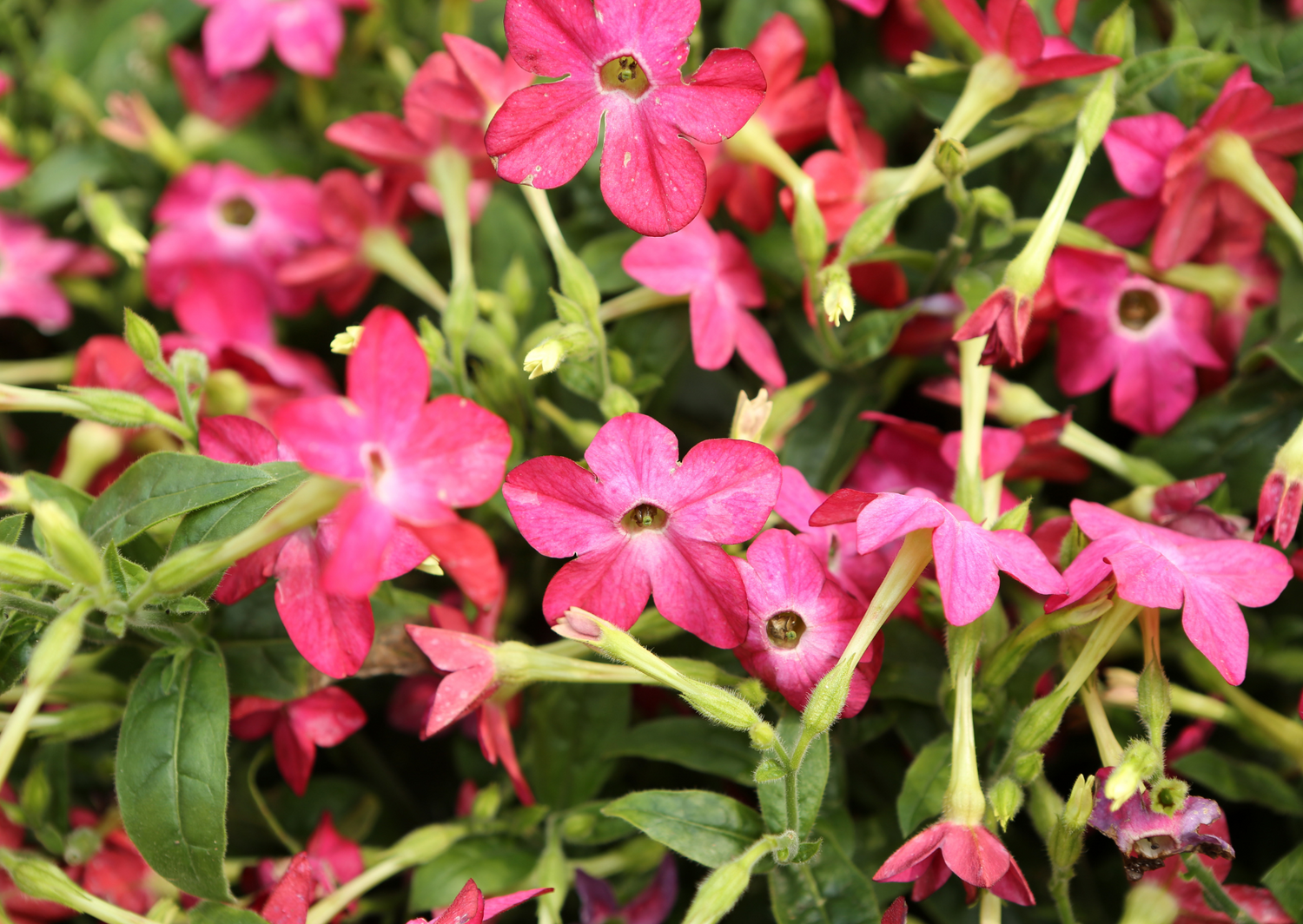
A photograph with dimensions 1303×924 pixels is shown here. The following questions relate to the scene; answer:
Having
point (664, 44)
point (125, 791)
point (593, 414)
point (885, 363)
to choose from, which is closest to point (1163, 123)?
point (885, 363)

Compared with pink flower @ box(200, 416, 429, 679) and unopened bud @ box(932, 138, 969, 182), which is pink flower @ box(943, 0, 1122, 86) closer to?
unopened bud @ box(932, 138, 969, 182)

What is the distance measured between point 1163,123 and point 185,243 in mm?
1023

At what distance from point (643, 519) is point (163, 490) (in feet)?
1.15

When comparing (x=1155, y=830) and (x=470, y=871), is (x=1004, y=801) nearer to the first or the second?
(x=1155, y=830)

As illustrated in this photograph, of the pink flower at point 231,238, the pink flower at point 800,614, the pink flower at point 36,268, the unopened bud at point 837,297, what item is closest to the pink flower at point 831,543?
the pink flower at point 800,614

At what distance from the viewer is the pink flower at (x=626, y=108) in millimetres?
716

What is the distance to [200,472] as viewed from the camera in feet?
2.39

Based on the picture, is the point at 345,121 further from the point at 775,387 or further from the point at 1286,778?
the point at 1286,778

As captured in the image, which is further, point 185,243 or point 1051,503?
point 185,243

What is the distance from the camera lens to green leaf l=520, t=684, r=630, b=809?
94 centimetres

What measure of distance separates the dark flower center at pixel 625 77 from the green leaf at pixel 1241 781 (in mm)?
702

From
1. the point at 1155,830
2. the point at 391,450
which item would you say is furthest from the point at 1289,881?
the point at 391,450

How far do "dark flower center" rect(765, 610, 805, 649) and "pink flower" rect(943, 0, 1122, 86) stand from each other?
0.50 meters

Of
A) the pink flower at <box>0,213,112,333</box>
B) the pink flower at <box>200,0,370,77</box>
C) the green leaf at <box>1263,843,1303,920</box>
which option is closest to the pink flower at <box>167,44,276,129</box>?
the pink flower at <box>200,0,370,77</box>
